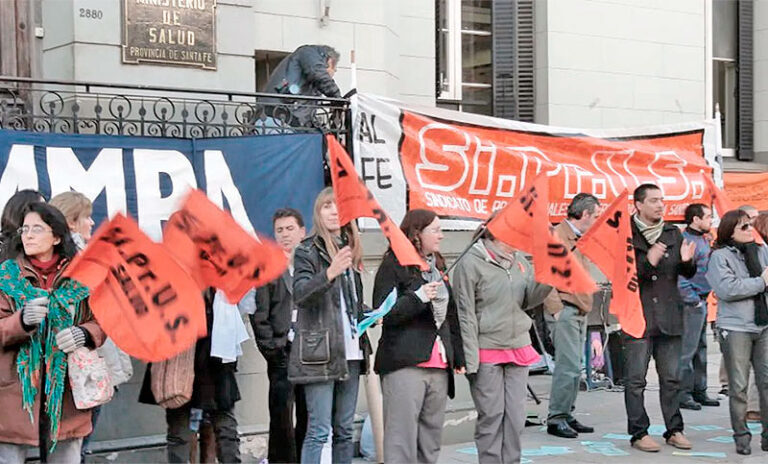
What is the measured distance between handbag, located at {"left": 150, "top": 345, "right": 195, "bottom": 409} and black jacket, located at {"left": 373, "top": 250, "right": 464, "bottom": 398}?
122 centimetres

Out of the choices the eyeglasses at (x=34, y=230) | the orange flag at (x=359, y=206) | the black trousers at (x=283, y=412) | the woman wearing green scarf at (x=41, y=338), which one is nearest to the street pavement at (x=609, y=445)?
the black trousers at (x=283, y=412)

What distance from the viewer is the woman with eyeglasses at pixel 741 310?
28.8 feet

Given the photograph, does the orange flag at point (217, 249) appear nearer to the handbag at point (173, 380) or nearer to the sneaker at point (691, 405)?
the handbag at point (173, 380)

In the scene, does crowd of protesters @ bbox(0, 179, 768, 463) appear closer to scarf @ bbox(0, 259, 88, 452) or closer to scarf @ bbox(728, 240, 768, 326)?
scarf @ bbox(0, 259, 88, 452)

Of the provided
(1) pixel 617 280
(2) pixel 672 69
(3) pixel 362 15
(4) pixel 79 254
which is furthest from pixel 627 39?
(4) pixel 79 254

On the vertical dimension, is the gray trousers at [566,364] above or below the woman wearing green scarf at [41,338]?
below

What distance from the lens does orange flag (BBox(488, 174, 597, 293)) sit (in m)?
7.19

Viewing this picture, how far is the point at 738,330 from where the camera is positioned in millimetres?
8805

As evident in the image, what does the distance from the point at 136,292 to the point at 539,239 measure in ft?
9.25

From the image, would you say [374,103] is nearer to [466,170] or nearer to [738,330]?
[466,170]

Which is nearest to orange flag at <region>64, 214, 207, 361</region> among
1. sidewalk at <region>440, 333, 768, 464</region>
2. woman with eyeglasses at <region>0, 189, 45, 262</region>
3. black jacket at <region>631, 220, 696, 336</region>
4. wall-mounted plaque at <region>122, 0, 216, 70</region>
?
woman with eyeglasses at <region>0, 189, 45, 262</region>

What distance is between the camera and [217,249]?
616 cm

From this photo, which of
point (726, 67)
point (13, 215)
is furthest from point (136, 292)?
point (726, 67)

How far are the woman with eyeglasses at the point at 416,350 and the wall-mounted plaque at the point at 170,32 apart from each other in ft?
12.3
